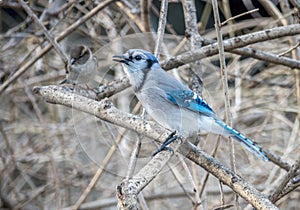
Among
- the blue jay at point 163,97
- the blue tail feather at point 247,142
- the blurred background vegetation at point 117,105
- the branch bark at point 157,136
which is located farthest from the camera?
the blurred background vegetation at point 117,105

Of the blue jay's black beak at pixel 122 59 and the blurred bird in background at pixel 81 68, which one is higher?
the blue jay's black beak at pixel 122 59

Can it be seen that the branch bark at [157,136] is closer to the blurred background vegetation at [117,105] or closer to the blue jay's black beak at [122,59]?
the blue jay's black beak at [122,59]

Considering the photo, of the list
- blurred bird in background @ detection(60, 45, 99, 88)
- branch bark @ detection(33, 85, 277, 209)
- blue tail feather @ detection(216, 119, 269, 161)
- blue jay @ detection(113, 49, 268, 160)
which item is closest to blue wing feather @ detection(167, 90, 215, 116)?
blue jay @ detection(113, 49, 268, 160)

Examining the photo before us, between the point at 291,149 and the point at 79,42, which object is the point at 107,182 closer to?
the point at 79,42

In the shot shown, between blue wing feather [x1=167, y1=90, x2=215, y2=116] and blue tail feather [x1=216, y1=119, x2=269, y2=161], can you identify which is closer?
blue tail feather [x1=216, y1=119, x2=269, y2=161]

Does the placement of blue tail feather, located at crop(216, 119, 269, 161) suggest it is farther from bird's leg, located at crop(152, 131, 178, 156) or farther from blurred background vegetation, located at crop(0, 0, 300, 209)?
blurred background vegetation, located at crop(0, 0, 300, 209)

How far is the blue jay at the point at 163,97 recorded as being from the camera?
2.49 meters

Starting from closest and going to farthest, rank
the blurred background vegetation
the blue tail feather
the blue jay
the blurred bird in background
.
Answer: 1. the blue tail feather
2. the blue jay
3. the blurred bird in background
4. the blurred background vegetation

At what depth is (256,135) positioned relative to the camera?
4000 mm

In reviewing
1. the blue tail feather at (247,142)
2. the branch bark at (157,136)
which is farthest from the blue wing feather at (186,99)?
the branch bark at (157,136)

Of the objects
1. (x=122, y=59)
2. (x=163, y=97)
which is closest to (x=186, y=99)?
(x=163, y=97)

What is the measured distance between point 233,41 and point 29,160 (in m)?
2.07

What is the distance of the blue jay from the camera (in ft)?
8.18

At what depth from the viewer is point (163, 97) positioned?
2.55 meters
